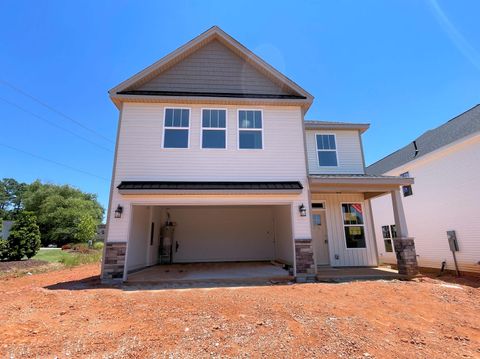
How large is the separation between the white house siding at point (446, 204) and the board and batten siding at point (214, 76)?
785 cm

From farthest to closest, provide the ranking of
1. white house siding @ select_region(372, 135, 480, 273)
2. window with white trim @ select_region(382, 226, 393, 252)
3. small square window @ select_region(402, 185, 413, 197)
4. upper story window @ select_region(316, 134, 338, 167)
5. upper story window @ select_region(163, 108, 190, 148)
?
window with white trim @ select_region(382, 226, 393, 252), small square window @ select_region(402, 185, 413, 197), upper story window @ select_region(316, 134, 338, 167), white house siding @ select_region(372, 135, 480, 273), upper story window @ select_region(163, 108, 190, 148)

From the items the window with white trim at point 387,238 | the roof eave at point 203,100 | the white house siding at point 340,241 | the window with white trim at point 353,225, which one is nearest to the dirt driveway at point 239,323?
the white house siding at point 340,241

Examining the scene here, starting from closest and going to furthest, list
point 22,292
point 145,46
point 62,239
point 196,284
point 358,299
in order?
point 358,299, point 22,292, point 196,284, point 145,46, point 62,239

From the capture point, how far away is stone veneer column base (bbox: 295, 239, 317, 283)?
7.85 m

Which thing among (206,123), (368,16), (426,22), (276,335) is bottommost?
(276,335)

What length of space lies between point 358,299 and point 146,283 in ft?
19.5

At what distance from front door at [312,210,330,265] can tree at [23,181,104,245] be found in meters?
23.4

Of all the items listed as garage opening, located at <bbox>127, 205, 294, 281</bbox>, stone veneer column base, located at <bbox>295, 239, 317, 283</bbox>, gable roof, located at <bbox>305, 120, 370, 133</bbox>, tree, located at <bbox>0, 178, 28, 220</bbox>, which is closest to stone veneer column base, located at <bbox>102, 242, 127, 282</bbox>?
garage opening, located at <bbox>127, 205, 294, 281</bbox>

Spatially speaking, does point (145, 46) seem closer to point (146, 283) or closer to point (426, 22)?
point (146, 283)

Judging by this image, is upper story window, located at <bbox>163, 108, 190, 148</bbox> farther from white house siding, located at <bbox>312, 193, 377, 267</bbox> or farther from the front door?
the front door

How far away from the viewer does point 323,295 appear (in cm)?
600

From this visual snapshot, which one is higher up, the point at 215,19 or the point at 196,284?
the point at 215,19

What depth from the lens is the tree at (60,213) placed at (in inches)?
1058

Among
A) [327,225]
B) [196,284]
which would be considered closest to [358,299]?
[196,284]
